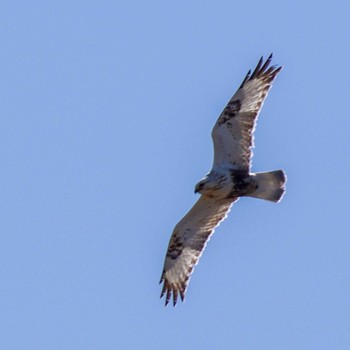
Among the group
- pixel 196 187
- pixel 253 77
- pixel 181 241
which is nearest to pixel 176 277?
pixel 181 241

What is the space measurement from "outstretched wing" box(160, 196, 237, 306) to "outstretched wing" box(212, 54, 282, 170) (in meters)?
0.65

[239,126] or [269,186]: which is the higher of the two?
[239,126]

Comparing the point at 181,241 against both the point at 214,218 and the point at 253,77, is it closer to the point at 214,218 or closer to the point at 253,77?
the point at 214,218

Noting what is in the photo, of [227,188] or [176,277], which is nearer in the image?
[227,188]

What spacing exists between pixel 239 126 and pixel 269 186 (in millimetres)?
837

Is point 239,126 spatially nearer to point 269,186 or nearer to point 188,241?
point 269,186

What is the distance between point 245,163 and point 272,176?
38cm

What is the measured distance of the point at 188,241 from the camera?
59.5ft

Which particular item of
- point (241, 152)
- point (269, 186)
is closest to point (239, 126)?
point (241, 152)

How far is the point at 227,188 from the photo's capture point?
1712cm

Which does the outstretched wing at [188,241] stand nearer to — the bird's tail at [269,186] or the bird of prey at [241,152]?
the bird of prey at [241,152]

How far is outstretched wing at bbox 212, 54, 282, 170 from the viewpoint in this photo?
56.1ft

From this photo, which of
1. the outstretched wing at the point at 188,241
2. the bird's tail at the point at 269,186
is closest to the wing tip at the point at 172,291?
the outstretched wing at the point at 188,241

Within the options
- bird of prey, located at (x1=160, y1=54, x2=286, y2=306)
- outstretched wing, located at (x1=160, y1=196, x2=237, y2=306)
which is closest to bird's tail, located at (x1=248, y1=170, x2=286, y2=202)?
bird of prey, located at (x1=160, y1=54, x2=286, y2=306)
